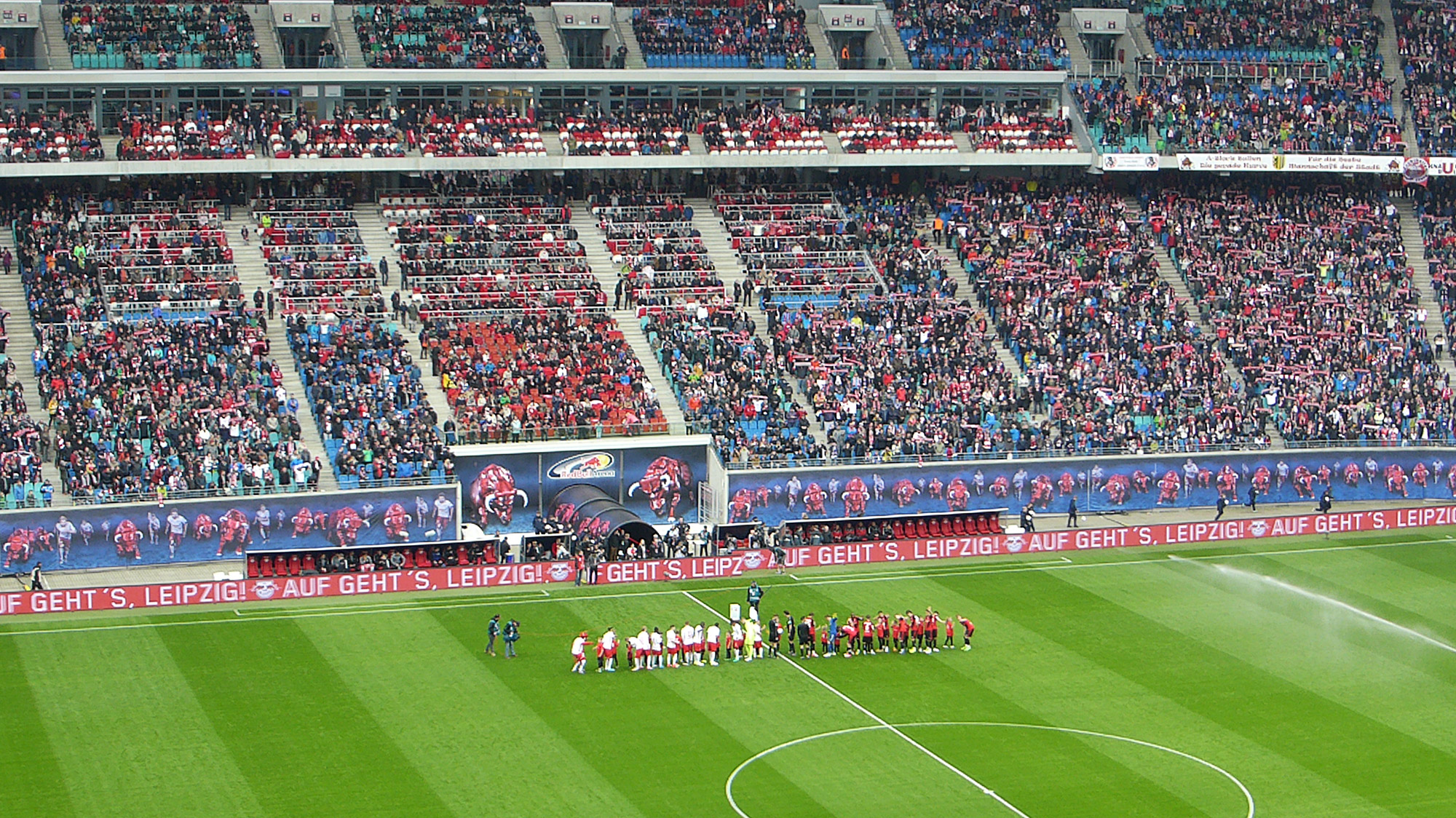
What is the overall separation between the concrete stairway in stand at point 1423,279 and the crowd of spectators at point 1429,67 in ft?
9.05

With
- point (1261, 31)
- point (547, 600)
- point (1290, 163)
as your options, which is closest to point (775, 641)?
point (547, 600)

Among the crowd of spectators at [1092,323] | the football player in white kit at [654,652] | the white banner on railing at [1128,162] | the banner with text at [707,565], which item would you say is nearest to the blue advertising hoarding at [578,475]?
the banner with text at [707,565]

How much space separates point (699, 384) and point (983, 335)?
1080 cm

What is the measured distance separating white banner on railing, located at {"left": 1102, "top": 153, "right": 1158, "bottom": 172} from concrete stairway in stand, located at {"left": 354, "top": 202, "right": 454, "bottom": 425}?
86.3 ft

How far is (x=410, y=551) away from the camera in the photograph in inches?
→ 2115

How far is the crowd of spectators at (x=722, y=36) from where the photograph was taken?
71.7m

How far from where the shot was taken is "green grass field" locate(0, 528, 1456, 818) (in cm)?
3581

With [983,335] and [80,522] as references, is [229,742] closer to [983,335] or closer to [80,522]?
[80,522]

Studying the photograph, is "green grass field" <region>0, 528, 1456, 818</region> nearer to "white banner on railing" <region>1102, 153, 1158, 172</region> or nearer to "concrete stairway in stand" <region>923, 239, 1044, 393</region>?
"concrete stairway in stand" <region>923, 239, 1044, 393</region>

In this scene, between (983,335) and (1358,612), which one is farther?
(983,335)

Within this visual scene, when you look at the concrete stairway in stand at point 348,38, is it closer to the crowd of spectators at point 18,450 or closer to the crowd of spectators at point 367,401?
the crowd of spectators at point 367,401

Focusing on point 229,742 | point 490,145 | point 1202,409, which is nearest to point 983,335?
point 1202,409

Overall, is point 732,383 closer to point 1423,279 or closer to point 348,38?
point 348,38

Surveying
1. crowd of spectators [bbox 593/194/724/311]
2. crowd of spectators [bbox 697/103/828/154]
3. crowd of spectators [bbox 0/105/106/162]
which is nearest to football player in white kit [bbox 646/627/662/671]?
crowd of spectators [bbox 593/194/724/311]
